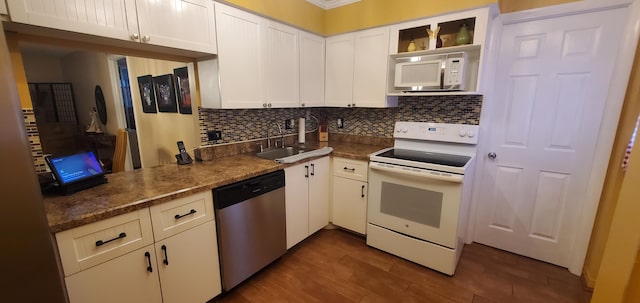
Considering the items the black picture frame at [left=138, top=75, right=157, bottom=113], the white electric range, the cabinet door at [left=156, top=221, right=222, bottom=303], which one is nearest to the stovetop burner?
the white electric range

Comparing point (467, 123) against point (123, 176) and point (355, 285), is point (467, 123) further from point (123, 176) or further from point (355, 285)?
point (123, 176)

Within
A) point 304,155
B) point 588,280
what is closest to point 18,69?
point 304,155

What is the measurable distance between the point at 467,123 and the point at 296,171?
1.63m

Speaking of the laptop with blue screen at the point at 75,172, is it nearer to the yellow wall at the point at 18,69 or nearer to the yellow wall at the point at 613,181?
the yellow wall at the point at 18,69

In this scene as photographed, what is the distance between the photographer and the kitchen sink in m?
2.42

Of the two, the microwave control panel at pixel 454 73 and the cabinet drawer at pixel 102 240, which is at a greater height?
the microwave control panel at pixel 454 73

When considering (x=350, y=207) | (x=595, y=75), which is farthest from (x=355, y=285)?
(x=595, y=75)

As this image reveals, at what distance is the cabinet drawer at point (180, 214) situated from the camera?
139 centimetres

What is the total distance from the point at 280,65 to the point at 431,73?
1.34m

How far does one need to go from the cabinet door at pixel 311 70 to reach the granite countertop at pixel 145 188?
3.00ft

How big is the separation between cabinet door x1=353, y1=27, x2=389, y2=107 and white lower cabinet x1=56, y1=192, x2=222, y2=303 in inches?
69.6

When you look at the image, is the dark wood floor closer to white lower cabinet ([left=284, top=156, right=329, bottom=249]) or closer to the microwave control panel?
white lower cabinet ([left=284, top=156, right=329, bottom=249])

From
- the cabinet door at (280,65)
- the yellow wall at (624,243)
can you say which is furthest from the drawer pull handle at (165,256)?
the yellow wall at (624,243)

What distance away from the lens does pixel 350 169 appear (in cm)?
250
